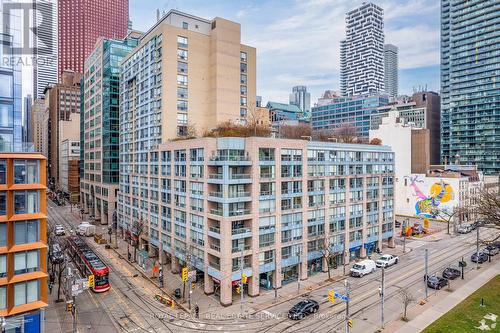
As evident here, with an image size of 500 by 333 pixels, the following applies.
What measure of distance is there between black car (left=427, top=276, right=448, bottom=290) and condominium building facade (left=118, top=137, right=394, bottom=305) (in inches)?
563

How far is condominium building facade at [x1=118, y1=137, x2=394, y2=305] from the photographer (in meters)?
47.0

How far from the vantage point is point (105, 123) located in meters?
97.2

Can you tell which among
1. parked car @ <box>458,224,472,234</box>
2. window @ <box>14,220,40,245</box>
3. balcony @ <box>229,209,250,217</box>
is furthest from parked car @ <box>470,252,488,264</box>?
window @ <box>14,220,40,245</box>

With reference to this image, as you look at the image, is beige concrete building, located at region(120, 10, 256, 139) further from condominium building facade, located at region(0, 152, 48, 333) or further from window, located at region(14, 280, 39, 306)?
window, located at region(14, 280, 39, 306)

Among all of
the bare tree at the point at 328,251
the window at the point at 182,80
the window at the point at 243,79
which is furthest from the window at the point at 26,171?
the window at the point at 243,79

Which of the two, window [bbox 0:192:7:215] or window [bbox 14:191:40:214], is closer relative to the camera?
window [bbox 0:192:7:215]

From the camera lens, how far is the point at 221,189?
4650 centimetres

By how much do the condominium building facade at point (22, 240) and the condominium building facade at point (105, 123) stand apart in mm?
62017

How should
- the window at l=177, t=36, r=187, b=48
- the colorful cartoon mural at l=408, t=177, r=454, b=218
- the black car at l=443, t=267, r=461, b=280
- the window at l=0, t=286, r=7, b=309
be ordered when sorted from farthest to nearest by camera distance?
1. the colorful cartoon mural at l=408, t=177, r=454, b=218
2. the window at l=177, t=36, r=187, b=48
3. the black car at l=443, t=267, r=461, b=280
4. the window at l=0, t=286, r=7, b=309

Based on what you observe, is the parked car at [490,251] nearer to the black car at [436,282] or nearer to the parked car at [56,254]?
the black car at [436,282]

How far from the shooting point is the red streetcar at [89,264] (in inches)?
1908

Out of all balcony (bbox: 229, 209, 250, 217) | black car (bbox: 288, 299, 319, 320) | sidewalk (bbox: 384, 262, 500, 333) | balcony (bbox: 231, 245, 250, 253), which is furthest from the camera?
balcony (bbox: 229, 209, 250, 217)

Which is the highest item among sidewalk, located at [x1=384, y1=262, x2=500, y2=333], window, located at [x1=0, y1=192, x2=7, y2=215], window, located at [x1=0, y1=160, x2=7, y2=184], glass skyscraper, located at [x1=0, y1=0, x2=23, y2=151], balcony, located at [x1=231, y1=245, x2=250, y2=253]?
glass skyscraper, located at [x1=0, y1=0, x2=23, y2=151]

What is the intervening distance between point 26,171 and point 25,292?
1203 cm
